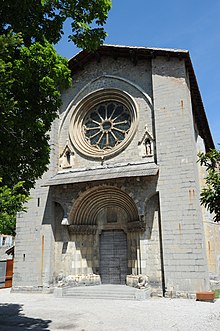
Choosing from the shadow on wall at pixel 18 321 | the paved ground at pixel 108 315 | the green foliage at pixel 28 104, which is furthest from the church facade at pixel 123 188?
the green foliage at pixel 28 104

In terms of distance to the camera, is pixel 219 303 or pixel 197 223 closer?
pixel 219 303

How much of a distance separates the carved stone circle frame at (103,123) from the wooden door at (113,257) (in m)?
3.51

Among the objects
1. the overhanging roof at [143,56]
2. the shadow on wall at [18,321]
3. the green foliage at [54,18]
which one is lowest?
the shadow on wall at [18,321]

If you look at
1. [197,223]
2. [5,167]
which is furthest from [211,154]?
[197,223]

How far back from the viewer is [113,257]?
1260cm

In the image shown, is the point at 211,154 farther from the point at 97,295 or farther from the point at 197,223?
the point at 97,295

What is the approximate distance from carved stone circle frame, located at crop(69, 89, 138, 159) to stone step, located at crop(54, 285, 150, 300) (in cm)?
537

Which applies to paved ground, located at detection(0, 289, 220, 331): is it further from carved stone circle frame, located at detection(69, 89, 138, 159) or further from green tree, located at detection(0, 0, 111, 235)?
carved stone circle frame, located at detection(69, 89, 138, 159)

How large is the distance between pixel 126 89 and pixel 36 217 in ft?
23.0

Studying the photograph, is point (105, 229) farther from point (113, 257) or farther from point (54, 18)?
point (54, 18)

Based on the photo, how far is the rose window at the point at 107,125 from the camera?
1366 centimetres

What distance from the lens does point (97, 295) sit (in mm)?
10719

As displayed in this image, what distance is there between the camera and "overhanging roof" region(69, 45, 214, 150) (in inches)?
496

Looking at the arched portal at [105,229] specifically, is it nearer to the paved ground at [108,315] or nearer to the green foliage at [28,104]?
the paved ground at [108,315]
